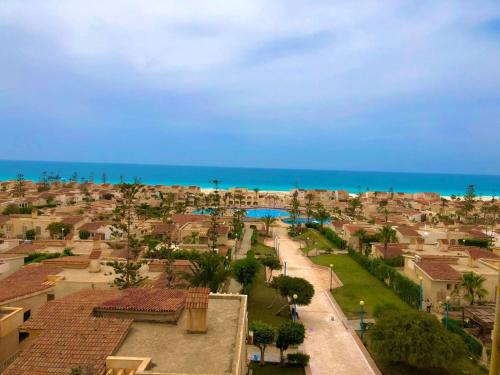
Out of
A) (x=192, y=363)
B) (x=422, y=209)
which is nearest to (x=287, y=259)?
(x=192, y=363)

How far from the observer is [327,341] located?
75.1 ft

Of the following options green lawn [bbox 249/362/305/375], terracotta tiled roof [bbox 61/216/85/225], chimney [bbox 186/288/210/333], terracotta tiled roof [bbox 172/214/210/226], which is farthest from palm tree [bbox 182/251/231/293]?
terracotta tiled roof [bbox 61/216/85/225]

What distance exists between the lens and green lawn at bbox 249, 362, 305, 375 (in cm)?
1917

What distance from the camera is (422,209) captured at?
95.2 meters

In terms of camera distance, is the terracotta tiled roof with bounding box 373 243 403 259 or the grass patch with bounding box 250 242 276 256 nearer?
the terracotta tiled roof with bounding box 373 243 403 259

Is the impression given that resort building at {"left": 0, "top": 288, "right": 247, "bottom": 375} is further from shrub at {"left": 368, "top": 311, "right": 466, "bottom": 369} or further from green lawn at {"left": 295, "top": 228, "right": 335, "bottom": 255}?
green lawn at {"left": 295, "top": 228, "right": 335, "bottom": 255}

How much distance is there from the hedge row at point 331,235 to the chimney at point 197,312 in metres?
40.9

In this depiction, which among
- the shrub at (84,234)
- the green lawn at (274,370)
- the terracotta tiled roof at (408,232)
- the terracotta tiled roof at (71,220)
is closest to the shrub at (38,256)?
the shrub at (84,234)

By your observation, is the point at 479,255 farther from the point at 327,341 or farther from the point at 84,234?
the point at 84,234

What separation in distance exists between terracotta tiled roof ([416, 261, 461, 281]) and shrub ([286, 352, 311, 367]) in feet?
43.7

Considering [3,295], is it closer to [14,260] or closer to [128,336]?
[128,336]

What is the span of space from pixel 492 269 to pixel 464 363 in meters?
13.7

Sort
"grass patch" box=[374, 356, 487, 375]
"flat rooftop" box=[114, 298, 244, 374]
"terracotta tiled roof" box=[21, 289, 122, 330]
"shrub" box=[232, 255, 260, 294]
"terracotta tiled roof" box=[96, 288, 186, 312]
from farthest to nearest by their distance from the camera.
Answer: "shrub" box=[232, 255, 260, 294]
"grass patch" box=[374, 356, 487, 375]
"terracotta tiled roof" box=[96, 288, 186, 312]
"terracotta tiled roof" box=[21, 289, 122, 330]
"flat rooftop" box=[114, 298, 244, 374]

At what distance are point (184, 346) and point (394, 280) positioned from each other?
2479 centimetres
